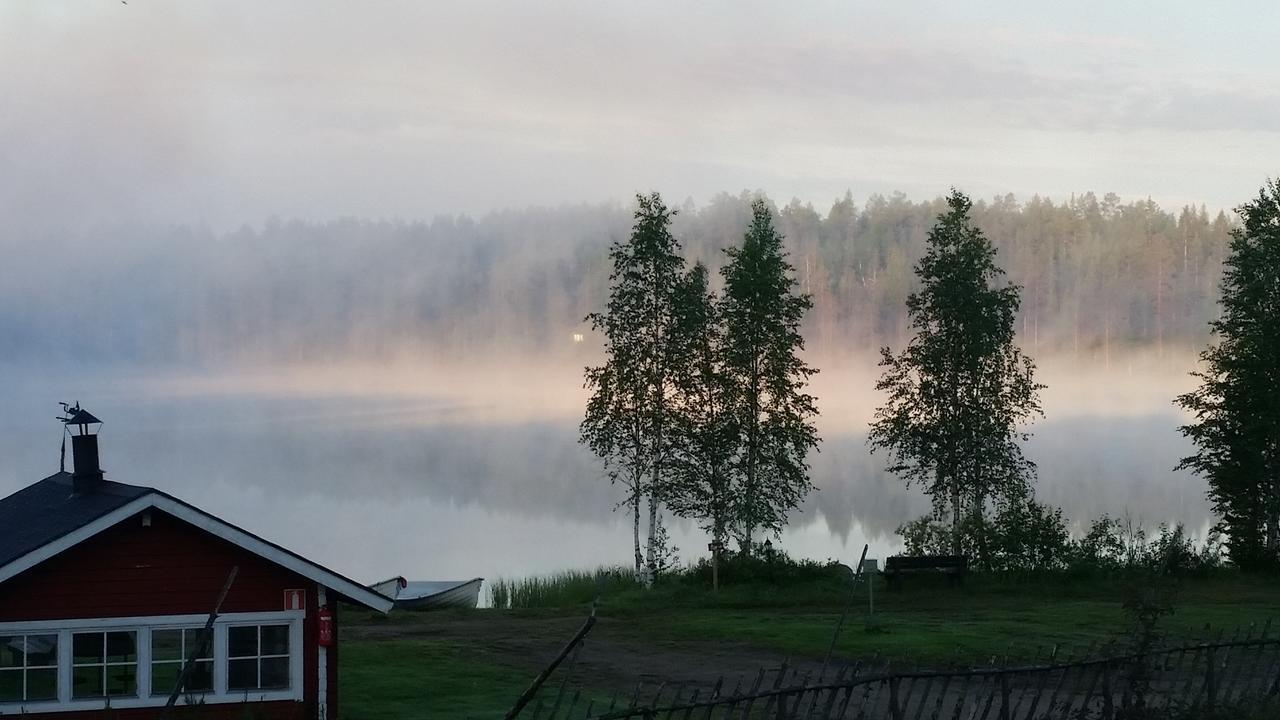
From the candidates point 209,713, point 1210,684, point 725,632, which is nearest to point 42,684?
point 209,713

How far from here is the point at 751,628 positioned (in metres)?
36.3

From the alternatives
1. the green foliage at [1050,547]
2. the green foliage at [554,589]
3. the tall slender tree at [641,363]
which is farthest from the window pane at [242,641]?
the green foliage at [1050,547]

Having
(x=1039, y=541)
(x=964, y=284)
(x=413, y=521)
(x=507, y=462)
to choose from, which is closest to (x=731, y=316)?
(x=964, y=284)

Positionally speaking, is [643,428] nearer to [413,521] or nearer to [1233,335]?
[1233,335]

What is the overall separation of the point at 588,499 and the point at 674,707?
105306 mm

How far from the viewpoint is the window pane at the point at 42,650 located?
21.8 metres

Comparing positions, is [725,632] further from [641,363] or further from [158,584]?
[158,584]

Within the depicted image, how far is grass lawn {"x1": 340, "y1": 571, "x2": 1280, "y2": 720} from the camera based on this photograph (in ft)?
93.9

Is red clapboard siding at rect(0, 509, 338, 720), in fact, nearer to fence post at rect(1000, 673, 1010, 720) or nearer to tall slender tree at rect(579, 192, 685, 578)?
fence post at rect(1000, 673, 1010, 720)

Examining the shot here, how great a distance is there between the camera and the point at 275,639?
2303 cm

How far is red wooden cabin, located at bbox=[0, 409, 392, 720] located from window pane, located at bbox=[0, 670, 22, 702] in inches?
0.8

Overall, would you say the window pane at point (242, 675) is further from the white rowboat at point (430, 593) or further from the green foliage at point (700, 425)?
the green foliage at point (700, 425)

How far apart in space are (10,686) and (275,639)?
12.3 ft

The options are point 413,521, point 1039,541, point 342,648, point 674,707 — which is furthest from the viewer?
point 413,521
